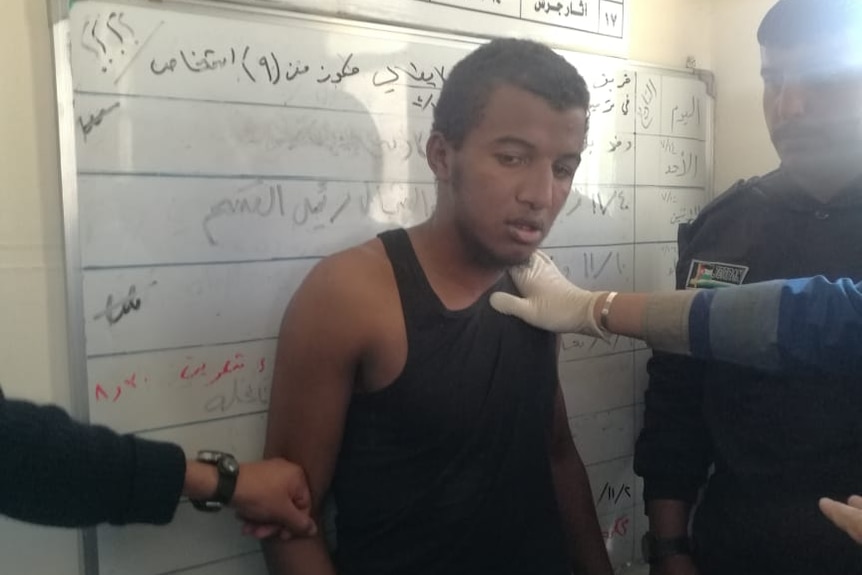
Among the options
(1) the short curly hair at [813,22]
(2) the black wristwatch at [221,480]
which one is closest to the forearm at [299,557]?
(2) the black wristwatch at [221,480]

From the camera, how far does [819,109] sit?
1205 millimetres

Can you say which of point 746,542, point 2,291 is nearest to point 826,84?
point 746,542

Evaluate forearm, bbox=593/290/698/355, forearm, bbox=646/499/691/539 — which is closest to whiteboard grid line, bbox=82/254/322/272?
forearm, bbox=593/290/698/355

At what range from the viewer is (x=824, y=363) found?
1.02 metres

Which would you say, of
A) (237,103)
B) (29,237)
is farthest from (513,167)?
(29,237)

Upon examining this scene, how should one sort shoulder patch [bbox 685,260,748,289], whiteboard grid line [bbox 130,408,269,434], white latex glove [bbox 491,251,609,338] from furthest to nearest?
shoulder patch [bbox 685,260,748,289]
white latex glove [bbox 491,251,609,338]
whiteboard grid line [bbox 130,408,269,434]

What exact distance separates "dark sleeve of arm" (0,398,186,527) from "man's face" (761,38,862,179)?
105 centimetres

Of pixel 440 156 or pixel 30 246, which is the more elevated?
pixel 440 156

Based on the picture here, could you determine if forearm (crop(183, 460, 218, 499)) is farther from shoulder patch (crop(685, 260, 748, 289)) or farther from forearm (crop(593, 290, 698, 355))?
shoulder patch (crop(685, 260, 748, 289))

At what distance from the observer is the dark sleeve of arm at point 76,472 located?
31.9 inches

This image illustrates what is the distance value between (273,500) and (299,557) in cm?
11

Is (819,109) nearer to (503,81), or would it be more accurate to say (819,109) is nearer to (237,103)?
(503,81)

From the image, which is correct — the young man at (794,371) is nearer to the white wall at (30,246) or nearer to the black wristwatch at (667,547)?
the black wristwatch at (667,547)

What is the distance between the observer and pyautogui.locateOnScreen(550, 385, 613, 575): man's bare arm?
1.33 m
